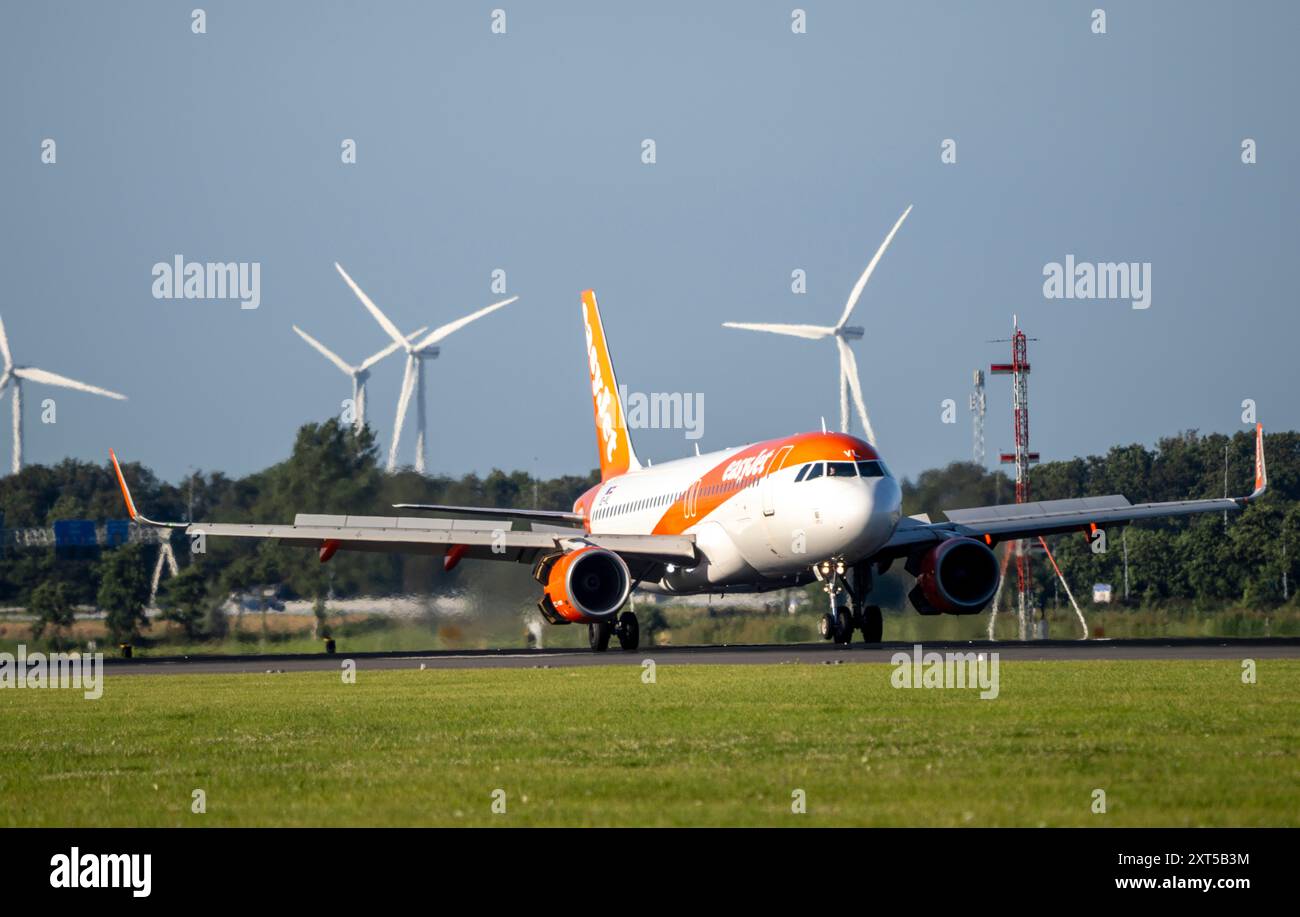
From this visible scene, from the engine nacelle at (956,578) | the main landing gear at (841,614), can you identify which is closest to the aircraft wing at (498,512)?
the main landing gear at (841,614)

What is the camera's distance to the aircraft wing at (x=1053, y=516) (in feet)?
148

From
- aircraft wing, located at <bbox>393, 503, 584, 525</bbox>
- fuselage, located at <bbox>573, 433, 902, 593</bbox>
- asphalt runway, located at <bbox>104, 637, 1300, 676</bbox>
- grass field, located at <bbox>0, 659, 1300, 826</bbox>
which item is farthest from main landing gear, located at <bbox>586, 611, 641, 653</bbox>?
grass field, located at <bbox>0, 659, 1300, 826</bbox>

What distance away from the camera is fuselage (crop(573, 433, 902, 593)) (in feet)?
127

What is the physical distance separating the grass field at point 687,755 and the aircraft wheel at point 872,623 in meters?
14.9

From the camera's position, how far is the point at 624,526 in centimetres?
5125

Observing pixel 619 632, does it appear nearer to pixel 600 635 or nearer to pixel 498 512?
pixel 600 635

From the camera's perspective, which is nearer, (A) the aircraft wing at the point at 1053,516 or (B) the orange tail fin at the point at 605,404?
(A) the aircraft wing at the point at 1053,516

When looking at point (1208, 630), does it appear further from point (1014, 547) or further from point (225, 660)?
point (225, 660)

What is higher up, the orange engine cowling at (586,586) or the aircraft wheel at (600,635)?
the orange engine cowling at (586,586)

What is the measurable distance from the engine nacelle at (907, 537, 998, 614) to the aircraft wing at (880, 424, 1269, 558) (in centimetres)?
133

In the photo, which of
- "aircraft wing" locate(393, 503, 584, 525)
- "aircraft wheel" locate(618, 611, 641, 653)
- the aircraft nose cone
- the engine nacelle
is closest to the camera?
the aircraft nose cone

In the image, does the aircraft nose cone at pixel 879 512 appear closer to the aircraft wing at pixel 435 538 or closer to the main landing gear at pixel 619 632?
the aircraft wing at pixel 435 538

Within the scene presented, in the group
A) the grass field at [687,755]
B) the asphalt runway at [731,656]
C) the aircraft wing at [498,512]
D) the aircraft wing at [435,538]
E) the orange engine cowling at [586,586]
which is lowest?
the asphalt runway at [731,656]

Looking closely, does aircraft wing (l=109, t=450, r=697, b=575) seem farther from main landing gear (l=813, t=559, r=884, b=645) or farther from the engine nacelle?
the engine nacelle
